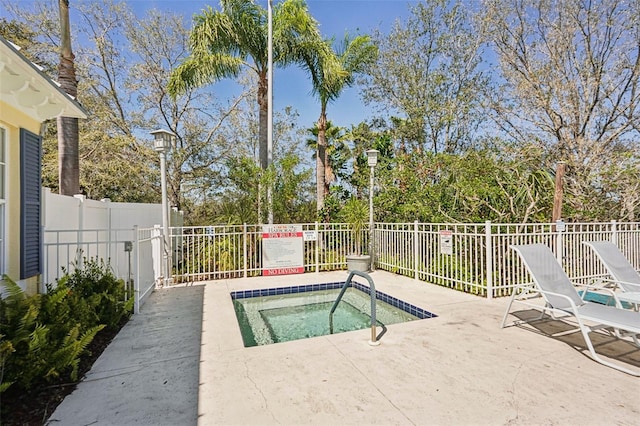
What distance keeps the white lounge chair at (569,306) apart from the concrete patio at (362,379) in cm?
22

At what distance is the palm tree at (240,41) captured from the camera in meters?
8.91

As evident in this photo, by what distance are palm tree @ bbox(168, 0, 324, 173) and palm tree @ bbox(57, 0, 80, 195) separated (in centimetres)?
248

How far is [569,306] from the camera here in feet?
11.3

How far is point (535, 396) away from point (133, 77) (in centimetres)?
1697

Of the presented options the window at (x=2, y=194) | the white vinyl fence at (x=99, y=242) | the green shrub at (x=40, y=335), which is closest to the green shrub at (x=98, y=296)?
the green shrub at (x=40, y=335)

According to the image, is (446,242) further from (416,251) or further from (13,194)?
(13,194)

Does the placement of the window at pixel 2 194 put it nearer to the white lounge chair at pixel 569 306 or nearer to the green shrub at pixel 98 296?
the green shrub at pixel 98 296

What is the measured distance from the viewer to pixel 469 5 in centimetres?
1219

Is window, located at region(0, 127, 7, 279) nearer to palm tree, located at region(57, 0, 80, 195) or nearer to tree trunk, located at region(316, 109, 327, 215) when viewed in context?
palm tree, located at region(57, 0, 80, 195)

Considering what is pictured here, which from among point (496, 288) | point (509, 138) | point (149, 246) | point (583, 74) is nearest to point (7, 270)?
point (149, 246)

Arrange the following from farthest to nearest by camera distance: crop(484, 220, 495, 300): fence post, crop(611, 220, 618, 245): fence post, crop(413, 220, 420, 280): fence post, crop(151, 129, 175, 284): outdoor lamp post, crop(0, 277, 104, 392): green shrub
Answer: crop(413, 220, 420, 280): fence post → crop(151, 129, 175, 284): outdoor lamp post → crop(611, 220, 618, 245): fence post → crop(484, 220, 495, 300): fence post → crop(0, 277, 104, 392): green shrub

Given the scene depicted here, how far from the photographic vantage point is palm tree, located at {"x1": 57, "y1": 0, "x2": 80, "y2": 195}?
24.0ft

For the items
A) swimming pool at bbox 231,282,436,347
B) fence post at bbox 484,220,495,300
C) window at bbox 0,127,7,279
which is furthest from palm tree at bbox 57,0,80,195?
fence post at bbox 484,220,495,300

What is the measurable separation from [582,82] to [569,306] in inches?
369
